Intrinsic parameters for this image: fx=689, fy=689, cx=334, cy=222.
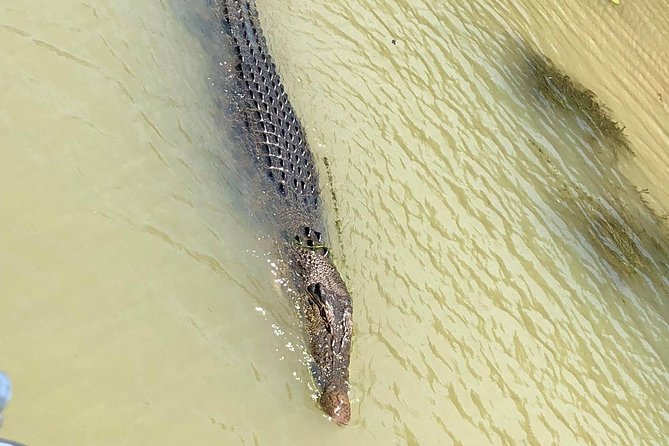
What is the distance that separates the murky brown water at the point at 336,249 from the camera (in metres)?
4.61

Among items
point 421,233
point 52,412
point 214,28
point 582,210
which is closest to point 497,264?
point 421,233

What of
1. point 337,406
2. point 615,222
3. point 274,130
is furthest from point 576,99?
point 337,406

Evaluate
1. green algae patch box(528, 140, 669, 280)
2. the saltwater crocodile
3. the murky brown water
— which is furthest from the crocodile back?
green algae patch box(528, 140, 669, 280)

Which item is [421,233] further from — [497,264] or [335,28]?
[335,28]

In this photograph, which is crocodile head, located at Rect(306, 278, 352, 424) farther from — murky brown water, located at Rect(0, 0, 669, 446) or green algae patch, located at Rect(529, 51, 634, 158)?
green algae patch, located at Rect(529, 51, 634, 158)

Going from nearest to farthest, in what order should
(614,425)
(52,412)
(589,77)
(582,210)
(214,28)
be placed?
(52,412), (614,425), (214,28), (582,210), (589,77)

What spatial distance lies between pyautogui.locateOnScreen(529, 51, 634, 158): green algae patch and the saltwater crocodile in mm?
3906

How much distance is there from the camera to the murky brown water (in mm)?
4605

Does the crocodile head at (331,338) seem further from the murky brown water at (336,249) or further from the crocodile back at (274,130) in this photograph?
the crocodile back at (274,130)

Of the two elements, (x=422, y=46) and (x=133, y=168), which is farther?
(x=422, y=46)

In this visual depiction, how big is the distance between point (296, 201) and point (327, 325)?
1284mm

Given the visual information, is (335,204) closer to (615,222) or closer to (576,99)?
(615,222)

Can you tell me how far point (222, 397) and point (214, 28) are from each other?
414cm

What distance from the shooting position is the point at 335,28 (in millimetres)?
8102
